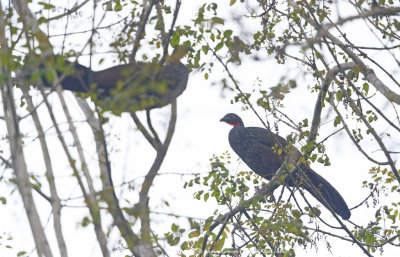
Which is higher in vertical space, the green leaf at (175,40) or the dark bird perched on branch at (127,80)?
the green leaf at (175,40)

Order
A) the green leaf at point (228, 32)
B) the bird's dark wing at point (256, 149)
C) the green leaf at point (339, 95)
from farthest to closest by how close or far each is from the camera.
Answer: the bird's dark wing at point (256, 149) → the green leaf at point (339, 95) → the green leaf at point (228, 32)

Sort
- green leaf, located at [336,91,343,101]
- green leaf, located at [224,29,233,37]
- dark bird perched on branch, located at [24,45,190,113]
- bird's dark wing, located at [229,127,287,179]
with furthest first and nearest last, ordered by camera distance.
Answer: bird's dark wing, located at [229,127,287,179]
green leaf, located at [336,91,343,101]
green leaf, located at [224,29,233,37]
dark bird perched on branch, located at [24,45,190,113]

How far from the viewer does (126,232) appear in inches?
152

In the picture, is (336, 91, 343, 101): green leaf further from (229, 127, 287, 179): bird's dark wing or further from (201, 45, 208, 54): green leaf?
(229, 127, 287, 179): bird's dark wing

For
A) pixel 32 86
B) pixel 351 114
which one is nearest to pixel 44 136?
pixel 32 86

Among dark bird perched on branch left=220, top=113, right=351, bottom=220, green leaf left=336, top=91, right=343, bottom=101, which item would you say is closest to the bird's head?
dark bird perched on branch left=220, top=113, right=351, bottom=220

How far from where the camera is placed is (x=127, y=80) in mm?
3525

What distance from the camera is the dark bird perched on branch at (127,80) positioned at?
342cm

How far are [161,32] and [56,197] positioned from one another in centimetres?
153

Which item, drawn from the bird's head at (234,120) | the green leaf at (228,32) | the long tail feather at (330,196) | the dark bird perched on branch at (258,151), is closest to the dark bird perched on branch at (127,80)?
the green leaf at (228,32)

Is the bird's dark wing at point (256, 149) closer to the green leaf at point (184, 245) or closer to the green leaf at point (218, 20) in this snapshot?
the green leaf at point (184, 245)

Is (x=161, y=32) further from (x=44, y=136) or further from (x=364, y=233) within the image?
(x=364, y=233)

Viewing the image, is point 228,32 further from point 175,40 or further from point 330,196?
point 330,196

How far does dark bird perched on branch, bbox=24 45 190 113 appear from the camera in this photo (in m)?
3.42
